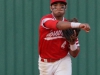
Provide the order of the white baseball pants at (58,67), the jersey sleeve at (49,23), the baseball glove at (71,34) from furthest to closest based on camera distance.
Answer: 1. the white baseball pants at (58,67)
2. the baseball glove at (71,34)
3. the jersey sleeve at (49,23)

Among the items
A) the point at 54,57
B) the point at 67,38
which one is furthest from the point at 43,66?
the point at 67,38

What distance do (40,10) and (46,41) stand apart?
228cm

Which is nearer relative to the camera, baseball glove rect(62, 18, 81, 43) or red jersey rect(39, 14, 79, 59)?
baseball glove rect(62, 18, 81, 43)

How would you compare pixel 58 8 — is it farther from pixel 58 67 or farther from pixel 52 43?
pixel 58 67

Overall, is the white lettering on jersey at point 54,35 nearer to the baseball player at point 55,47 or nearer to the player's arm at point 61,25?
the baseball player at point 55,47

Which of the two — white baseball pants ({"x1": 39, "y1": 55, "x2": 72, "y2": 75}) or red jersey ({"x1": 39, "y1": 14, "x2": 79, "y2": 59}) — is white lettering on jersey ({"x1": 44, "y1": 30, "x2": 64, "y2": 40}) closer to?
red jersey ({"x1": 39, "y1": 14, "x2": 79, "y2": 59})

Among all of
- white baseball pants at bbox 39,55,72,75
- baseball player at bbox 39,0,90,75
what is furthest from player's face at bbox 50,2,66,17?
white baseball pants at bbox 39,55,72,75

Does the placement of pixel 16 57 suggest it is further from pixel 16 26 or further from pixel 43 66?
pixel 43 66

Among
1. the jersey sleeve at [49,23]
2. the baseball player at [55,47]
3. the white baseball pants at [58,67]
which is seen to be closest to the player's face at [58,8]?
the baseball player at [55,47]

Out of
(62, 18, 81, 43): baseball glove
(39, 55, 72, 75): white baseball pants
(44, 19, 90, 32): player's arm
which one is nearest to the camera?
(44, 19, 90, 32): player's arm

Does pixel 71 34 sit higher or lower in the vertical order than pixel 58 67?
higher

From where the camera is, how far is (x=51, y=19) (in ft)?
16.8

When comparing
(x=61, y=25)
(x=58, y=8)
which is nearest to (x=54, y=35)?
(x=58, y=8)

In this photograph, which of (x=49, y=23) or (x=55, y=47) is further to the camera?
(x=55, y=47)
